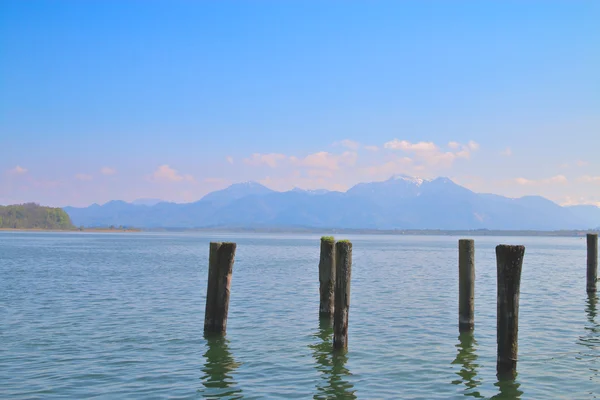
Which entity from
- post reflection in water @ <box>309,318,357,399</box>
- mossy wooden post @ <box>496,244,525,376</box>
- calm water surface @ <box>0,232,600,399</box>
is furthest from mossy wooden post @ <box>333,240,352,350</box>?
mossy wooden post @ <box>496,244,525,376</box>

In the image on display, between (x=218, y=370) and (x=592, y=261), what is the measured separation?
80.0 feet

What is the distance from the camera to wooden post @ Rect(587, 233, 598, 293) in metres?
31.3

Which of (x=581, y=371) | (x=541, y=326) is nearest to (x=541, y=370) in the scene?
(x=581, y=371)

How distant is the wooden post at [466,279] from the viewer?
2055 cm

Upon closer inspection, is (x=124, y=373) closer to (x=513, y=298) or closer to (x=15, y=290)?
(x=513, y=298)

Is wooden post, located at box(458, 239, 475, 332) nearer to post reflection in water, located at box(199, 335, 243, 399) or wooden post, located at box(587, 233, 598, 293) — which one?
post reflection in water, located at box(199, 335, 243, 399)

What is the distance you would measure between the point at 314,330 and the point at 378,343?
3.32m

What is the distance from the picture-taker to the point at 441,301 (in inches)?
1232

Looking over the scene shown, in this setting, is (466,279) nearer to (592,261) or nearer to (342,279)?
(342,279)

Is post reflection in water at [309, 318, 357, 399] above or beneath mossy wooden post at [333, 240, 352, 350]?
beneath

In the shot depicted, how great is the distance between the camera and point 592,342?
20.4 metres

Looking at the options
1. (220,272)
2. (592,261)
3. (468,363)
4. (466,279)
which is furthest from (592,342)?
(592,261)

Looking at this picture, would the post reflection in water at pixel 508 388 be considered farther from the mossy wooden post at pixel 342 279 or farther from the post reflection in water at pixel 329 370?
the mossy wooden post at pixel 342 279

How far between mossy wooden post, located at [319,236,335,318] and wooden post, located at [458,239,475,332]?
463 centimetres
